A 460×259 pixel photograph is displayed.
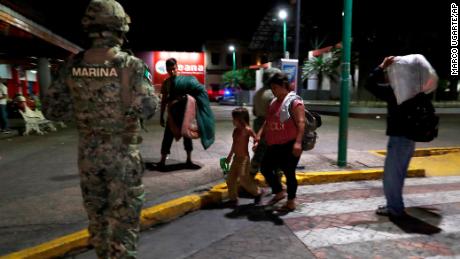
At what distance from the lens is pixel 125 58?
2.69 metres

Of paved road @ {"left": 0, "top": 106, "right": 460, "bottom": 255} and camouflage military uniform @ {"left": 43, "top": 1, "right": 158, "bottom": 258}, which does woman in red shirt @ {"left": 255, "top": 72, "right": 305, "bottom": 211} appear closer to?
paved road @ {"left": 0, "top": 106, "right": 460, "bottom": 255}

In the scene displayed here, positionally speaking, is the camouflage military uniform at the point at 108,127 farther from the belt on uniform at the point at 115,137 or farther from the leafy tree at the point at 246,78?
the leafy tree at the point at 246,78

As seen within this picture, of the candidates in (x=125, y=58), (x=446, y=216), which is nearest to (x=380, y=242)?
(x=446, y=216)

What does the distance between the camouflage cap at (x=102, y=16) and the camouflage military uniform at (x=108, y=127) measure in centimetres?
13

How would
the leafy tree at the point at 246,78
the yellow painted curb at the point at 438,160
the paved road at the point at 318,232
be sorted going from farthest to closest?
the leafy tree at the point at 246,78 < the yellow painted curb at the point at 438,160 < the paved road at the point at 318,232

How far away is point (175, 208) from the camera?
15.4 feet

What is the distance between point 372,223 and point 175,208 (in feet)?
7.28

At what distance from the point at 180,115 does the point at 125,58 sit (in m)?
3.58

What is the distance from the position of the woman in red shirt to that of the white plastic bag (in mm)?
1041

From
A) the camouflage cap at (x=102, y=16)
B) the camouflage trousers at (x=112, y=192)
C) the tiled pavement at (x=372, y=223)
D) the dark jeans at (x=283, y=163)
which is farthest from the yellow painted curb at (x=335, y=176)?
the camouflage cap at (x=102, y=16)

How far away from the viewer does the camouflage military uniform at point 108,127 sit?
266 centimetres

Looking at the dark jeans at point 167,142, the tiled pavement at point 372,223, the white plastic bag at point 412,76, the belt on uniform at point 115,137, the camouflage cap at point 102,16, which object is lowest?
the tiled pavement at point 372,223

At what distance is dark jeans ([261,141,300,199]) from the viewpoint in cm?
464

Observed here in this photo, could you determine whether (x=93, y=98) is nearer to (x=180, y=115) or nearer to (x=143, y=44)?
(x=180, y=115)
